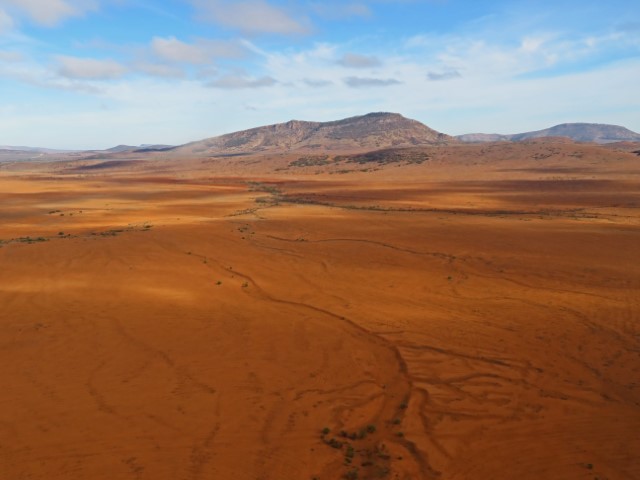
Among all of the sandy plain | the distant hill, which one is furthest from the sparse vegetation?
the sandy plain

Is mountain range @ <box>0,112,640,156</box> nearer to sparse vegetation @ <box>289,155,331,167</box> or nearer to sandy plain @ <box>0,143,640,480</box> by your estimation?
sparse vegetation @ <box>289,155,331,167</box>

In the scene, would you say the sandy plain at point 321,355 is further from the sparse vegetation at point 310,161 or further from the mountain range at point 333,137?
the mountain range at point 333,137

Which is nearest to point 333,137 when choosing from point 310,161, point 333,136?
point 333,136

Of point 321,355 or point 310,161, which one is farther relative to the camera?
point 310,161

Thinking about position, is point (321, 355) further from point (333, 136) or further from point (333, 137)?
point (333, 136)

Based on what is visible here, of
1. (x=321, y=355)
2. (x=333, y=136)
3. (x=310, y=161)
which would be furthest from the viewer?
(x=333, y=136)

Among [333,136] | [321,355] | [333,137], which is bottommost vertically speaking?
[321,355]

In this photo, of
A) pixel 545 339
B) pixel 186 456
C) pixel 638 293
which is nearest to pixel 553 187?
pixel 638 293
